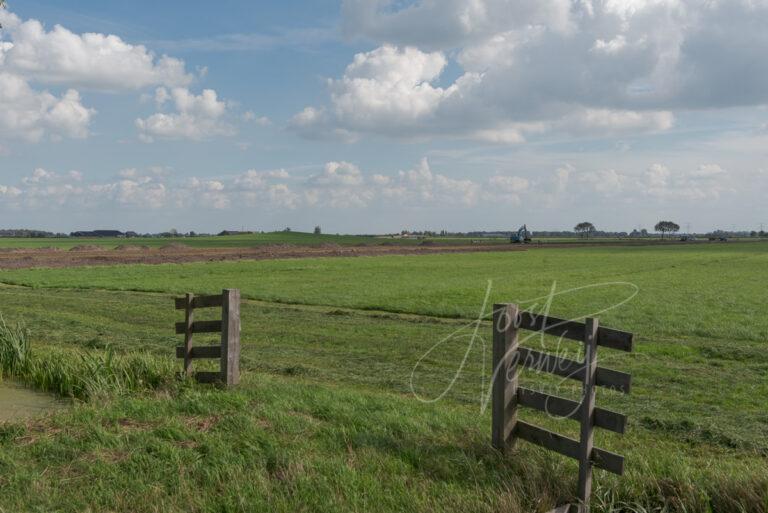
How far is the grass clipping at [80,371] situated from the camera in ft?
38.5

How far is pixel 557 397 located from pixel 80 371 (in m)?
8.87

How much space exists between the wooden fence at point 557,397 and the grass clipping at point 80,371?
6656 millimetres

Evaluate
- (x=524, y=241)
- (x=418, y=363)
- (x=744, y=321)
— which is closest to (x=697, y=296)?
(x=744, y=321)

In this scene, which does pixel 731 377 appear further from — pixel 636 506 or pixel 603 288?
pixel 603 288

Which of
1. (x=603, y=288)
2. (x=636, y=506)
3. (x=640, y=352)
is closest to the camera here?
(x=636, y=506)

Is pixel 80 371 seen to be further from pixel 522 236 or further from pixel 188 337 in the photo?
pixel 522 236

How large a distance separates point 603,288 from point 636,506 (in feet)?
107

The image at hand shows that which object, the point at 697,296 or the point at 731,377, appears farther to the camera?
the point at 697,296

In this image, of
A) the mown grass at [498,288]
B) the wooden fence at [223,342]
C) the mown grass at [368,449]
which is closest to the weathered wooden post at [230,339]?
the wooden fence at [223,342]

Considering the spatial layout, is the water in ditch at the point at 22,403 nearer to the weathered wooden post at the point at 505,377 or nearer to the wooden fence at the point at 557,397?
the weathered wooden post at the point at 505,377

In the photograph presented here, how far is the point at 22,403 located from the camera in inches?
461

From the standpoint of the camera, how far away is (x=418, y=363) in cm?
1597

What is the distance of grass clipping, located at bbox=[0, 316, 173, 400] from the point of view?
1174 centimetres

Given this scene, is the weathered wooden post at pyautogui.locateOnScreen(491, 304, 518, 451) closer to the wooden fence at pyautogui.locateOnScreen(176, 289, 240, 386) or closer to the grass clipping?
the wooden fence at pyautogui.locateOnScreen(176, 289, 240, 386)
